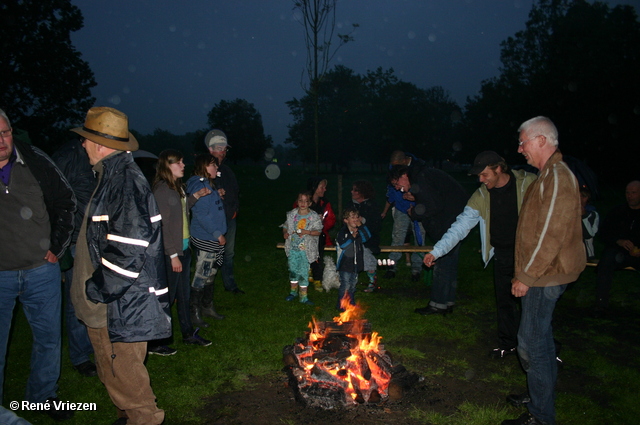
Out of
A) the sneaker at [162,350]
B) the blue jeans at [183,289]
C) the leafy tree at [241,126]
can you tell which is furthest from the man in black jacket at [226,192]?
the leafy tree at [241,126]

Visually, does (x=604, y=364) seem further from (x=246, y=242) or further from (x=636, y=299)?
(x=246, y=242)

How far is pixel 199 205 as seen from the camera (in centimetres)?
607

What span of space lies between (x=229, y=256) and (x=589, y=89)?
34.9 m

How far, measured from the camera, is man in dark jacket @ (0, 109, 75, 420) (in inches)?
146

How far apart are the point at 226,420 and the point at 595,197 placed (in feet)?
17.5

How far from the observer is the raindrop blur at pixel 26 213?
3781 millimetres

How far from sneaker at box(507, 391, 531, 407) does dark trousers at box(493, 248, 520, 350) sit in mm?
1155

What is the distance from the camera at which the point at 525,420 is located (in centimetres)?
396

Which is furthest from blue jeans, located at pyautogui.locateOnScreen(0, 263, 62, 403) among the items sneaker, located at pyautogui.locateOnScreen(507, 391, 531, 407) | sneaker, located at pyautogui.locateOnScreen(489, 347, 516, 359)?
sneaker, located at pyautogui.locateOnScreen(489, 347, 516, 359)

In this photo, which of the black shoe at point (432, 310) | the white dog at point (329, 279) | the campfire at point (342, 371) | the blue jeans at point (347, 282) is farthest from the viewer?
the white dog at point (329, 279)

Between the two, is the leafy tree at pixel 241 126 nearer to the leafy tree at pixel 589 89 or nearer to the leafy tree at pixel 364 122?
the leafy tree at pixel 364 122

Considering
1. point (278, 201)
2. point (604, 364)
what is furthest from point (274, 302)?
point (278, 201)

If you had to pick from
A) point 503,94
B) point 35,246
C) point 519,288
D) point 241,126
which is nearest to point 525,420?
point 519,288

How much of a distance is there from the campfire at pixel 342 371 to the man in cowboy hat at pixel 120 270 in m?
1.48
